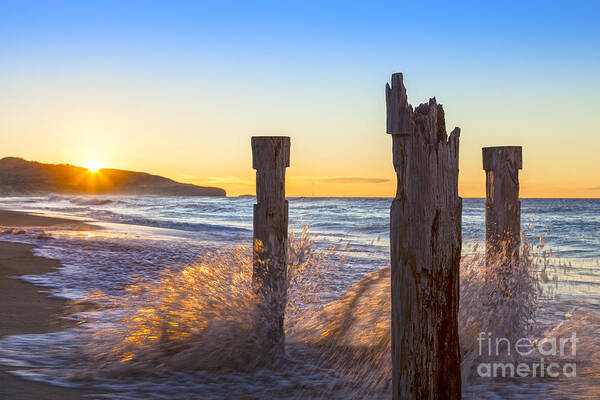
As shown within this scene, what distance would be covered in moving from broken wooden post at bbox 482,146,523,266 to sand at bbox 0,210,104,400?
4.52 metres

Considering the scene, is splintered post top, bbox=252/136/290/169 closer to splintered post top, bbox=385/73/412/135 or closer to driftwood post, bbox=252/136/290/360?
driftwood post, bbox=252/136/290/360

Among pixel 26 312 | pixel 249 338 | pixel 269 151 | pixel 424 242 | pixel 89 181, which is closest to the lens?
pixel 424 242

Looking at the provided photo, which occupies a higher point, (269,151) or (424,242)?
(269,151)

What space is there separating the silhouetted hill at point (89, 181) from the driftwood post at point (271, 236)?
123719mm

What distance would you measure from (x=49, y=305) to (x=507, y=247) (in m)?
6.11

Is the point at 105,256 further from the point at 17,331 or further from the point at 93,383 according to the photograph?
the point at 93,383

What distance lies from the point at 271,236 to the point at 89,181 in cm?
14101

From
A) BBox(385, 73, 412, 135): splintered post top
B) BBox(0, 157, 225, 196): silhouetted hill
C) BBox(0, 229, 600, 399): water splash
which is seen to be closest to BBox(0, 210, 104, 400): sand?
BBox(0, 229, 600, 399): water splash

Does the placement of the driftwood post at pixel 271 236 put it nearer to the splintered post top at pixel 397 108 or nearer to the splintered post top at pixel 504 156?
the splintered post top at pixel 397 108

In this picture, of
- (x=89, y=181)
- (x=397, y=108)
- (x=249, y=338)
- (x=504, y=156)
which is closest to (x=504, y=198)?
(x=504, y=156)

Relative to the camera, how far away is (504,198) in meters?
5.96

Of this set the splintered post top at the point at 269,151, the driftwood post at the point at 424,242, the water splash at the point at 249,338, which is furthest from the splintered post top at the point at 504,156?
the driftwood post at the point at 424,242

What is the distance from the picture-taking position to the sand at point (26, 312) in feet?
13.4

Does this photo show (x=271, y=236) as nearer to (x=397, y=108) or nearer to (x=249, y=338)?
(x=249, y=338)
